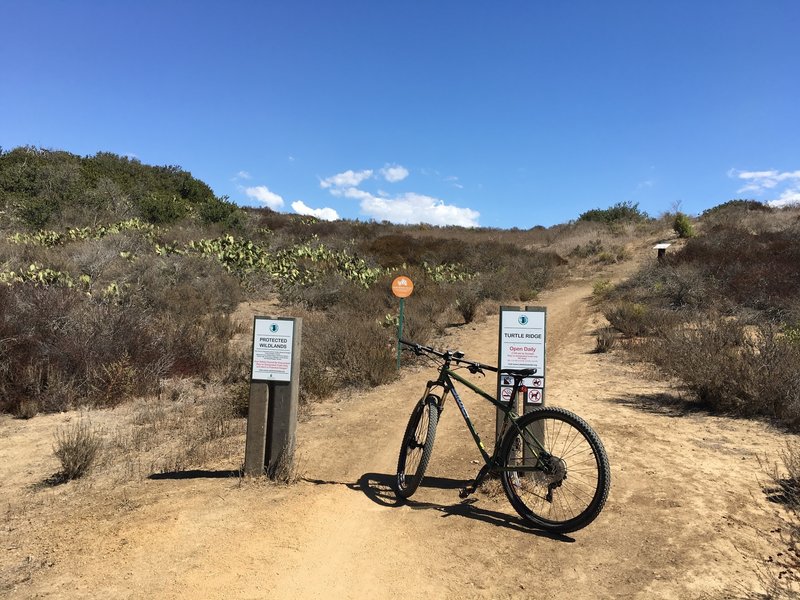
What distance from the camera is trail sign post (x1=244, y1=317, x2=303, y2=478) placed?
176 inches

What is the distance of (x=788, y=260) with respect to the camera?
1453cm

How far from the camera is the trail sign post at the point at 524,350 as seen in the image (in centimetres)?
415

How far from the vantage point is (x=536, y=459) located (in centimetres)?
353

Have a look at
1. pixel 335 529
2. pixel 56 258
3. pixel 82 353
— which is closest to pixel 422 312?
pixel 82 353

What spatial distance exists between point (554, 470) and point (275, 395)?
2.45 metres

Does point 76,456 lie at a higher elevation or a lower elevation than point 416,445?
lower

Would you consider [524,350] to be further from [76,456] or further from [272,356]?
[76,456]

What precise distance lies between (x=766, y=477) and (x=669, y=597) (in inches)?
86.5

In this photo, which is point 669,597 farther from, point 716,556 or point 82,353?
point 82,353

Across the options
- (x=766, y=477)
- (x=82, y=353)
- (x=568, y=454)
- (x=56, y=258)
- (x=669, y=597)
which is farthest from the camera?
(x=56, y=258)

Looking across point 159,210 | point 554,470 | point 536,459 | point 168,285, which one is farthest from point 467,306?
point 159,210

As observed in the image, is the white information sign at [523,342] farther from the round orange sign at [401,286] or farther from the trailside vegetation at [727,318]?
the round orange sign at [401,286]

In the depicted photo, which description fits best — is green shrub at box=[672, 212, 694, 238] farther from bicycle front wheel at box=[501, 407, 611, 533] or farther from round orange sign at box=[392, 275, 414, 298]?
bicycle front wheel at box=[501, 407, 611, 533]

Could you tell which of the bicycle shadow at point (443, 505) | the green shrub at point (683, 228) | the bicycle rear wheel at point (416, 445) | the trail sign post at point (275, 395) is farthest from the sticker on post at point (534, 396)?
the green shrub at point (683, 228)
